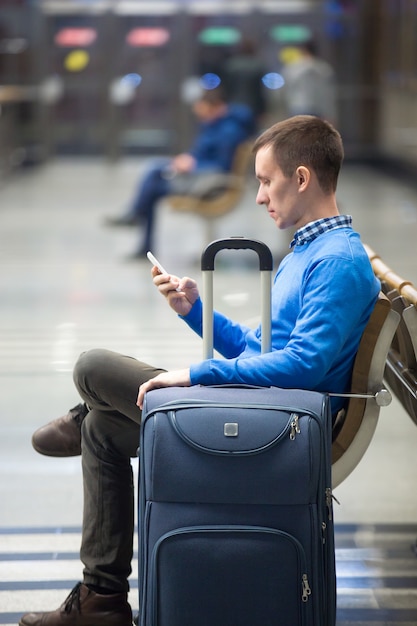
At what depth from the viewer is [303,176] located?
2.42 metres

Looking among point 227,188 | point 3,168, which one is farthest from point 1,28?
point 227,188

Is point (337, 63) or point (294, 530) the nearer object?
point (294, 530)

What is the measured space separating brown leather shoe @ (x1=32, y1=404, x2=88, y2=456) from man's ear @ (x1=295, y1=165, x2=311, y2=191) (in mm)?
773

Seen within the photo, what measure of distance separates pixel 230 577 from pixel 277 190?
88 centimetres

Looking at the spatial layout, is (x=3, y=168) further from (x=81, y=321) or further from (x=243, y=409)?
(x=243, y=409)

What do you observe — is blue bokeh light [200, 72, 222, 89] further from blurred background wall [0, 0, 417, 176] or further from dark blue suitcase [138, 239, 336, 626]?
dark blue suitcase [138, 239, 336, 626]

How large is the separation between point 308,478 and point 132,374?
0.57 m

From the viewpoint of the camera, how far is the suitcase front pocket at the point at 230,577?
2082mm

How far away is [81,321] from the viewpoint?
20.5 ft

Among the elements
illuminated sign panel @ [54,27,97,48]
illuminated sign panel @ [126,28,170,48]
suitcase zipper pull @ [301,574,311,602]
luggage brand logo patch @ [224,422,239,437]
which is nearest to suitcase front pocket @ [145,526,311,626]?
suitcase zipper pull @ [301,574,311,602]

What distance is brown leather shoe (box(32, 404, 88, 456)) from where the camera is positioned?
2.66 meters

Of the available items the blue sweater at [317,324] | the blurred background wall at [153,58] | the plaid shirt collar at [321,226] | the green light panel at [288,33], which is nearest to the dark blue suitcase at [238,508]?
the blue sweater at [317,324]

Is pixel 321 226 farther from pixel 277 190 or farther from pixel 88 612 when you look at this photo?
pixel 88 612

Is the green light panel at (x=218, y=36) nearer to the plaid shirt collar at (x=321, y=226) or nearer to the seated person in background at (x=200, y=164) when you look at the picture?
the seated person in background at (x=200, y=164)
